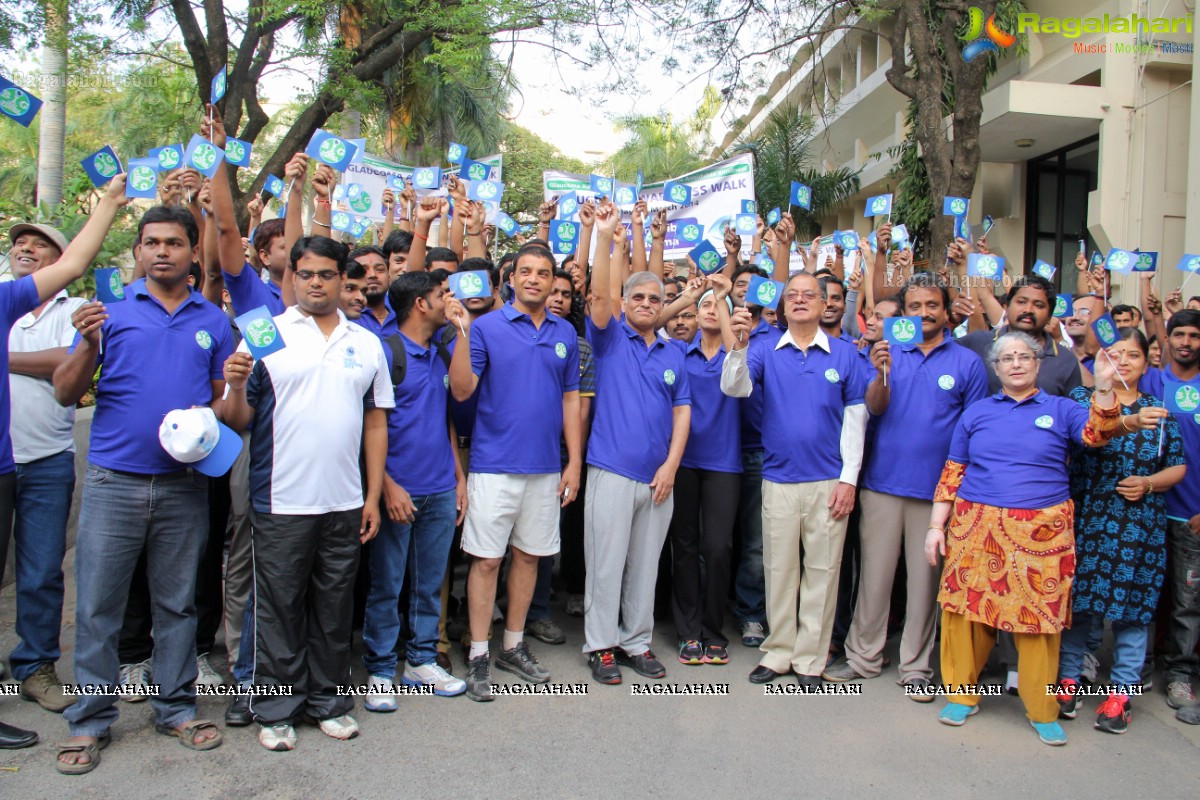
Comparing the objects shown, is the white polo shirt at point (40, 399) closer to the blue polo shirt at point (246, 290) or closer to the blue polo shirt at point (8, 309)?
the blue polo shirt at point (8, 309)

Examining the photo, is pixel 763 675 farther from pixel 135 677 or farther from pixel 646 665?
pixel 135 677

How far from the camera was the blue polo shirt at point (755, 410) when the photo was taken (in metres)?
5.06

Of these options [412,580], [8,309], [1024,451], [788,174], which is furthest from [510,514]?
[788,174]

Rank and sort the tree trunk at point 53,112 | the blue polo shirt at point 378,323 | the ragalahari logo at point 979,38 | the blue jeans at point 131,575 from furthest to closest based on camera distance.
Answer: the tree trunk at point 53,112 < the ragalahari logo at point 979,38 < the blue polo shirt at point 378,323 < the blue jeans at point 131,575

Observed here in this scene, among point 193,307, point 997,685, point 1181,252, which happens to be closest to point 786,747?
point 997,685

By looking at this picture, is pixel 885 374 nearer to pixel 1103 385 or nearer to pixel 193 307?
pixel 1103 385

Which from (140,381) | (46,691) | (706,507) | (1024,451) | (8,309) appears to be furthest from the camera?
(706,507)

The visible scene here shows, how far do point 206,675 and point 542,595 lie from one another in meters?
1.79

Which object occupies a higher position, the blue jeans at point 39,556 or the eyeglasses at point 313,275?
the eyeglasses at point 313,275

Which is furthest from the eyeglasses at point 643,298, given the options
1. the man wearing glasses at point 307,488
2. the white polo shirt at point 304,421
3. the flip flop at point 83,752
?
the flip flop at point 83,752

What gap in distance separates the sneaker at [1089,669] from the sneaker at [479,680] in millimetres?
2840

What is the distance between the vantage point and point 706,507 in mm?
4867

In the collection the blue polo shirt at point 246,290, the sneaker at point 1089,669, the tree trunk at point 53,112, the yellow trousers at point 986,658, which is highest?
the tree trunk at point 53,112

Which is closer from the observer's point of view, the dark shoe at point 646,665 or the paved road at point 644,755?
the paved road at point 644,755
